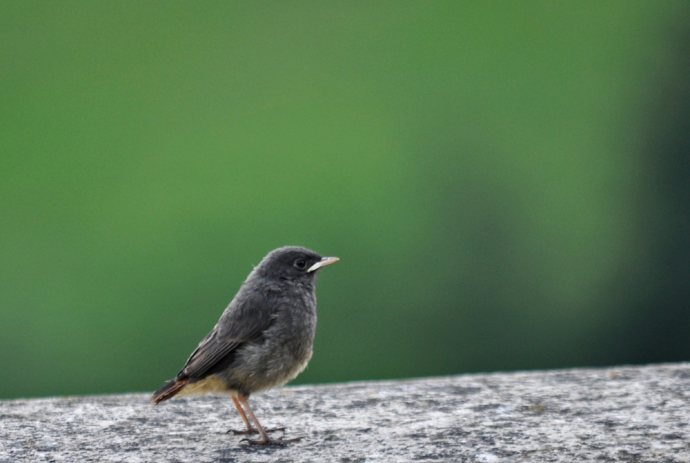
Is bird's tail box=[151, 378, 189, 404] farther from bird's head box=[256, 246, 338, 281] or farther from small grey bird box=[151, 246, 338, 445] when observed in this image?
bird's head box=[256, 246, 338, 281]

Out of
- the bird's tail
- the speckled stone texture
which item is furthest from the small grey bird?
the speckled stone texture

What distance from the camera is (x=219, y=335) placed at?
346 cm

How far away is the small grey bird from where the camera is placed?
3.39m

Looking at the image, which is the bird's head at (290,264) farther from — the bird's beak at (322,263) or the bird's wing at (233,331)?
the bird's wing at (233,331)

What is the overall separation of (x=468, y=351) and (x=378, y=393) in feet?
17.3

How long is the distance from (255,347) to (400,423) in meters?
0.72

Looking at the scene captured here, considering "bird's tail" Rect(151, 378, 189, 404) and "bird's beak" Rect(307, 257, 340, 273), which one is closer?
"bird's tail" Rect(151, 378, 189, 404)

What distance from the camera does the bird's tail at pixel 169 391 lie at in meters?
3.31

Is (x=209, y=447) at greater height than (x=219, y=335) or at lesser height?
lesser

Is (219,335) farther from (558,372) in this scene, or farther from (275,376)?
(558,372)

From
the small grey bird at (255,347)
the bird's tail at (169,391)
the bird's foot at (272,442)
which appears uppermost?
the small grey bird at (255,347)

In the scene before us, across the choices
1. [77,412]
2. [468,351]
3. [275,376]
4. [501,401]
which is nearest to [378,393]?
[501,401]

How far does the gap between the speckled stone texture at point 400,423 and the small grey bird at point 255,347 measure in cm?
22

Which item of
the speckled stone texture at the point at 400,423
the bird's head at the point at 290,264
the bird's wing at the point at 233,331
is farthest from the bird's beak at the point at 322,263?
the speckled stone texture at the point at 400,423
